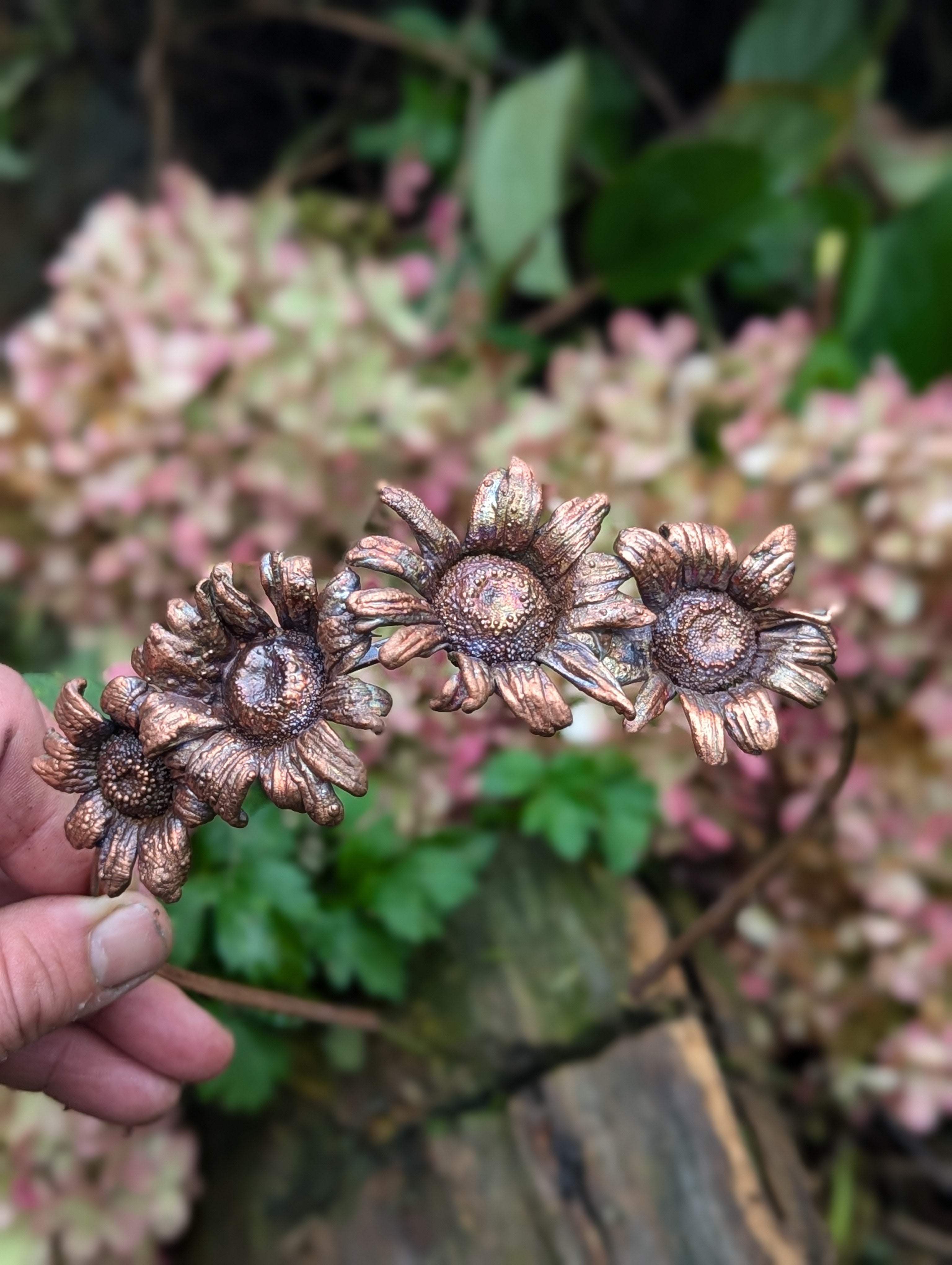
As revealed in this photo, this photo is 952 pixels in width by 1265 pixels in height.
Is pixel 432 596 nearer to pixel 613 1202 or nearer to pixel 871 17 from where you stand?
pixel 613 1202

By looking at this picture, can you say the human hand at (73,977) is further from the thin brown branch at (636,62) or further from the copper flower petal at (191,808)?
the thin brown branch at (636,62)

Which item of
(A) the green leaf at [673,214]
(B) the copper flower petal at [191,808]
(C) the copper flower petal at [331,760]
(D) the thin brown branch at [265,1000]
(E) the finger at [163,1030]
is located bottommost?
(E) the finger at [163,1030]

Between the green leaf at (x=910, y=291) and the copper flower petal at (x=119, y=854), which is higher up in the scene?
the green leaf at (x=910, y=291)

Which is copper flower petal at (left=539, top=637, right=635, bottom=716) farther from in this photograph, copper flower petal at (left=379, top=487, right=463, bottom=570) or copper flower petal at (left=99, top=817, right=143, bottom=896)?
copper flower petal at (left=99, top=817, right=143, bottom=896)

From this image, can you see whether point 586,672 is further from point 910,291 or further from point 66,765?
point 910,291

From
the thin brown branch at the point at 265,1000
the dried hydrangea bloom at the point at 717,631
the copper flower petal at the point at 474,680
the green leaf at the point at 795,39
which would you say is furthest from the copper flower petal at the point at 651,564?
the green leaf at the point at 795,39

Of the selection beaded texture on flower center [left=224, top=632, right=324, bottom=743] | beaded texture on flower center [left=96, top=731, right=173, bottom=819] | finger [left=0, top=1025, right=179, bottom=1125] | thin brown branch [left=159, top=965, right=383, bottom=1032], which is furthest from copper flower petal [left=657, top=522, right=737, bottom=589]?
finger [left=0, top=1025, right=179, bottom=1125]
